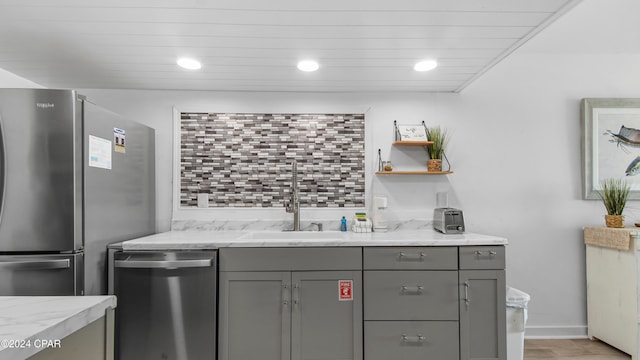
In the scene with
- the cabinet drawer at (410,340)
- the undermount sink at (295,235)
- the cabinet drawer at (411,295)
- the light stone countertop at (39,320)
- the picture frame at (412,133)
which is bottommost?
the cabinet drawer at (410,340)

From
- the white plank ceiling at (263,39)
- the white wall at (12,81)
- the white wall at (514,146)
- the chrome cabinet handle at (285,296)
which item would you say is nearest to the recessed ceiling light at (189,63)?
the white plank ceiling at (263,39)

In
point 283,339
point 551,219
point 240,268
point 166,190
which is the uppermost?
point 166,190

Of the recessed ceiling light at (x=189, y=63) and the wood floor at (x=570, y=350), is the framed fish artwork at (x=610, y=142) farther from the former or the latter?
the recessed ceiling light at (x=189, y=63)

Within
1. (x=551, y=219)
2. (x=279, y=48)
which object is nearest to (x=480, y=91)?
(x=551, y=219)

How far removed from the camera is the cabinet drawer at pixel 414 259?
2.16 m

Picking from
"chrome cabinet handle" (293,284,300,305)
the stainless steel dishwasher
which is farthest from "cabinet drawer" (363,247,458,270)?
the stainless steel dishwasher

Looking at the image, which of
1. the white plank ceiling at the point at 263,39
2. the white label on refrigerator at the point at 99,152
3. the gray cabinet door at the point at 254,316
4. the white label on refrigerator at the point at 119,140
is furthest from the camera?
the white label on refrigerator at the point at 119,140

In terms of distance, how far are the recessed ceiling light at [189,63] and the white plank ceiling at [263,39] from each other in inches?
1.7

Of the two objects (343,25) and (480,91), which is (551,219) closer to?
(480,91)

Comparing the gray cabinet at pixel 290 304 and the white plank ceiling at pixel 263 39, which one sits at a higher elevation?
the white plank ceiling at pixel 263 39

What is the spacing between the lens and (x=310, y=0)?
1.57m

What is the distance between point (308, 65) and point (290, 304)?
Result: 1.60 meters

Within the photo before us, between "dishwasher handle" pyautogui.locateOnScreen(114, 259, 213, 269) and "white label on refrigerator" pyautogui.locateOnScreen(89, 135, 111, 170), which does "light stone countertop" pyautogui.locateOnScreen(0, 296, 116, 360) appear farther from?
"white label on refrigerator" pyautogui.locateOnScreen(89, 135, 111, 170)

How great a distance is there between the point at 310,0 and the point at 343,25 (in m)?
0.29
